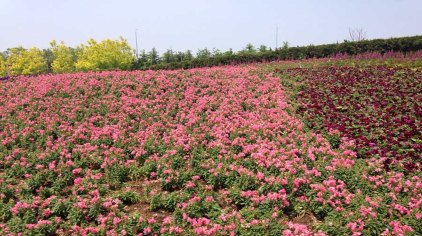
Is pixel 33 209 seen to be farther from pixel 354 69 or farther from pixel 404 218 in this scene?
pixel 354 69

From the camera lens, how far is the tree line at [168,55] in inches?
1019

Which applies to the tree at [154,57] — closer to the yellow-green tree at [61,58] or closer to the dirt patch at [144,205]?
the yellow-green tree at [61,58]

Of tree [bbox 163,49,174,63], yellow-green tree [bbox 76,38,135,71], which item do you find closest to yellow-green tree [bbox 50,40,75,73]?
yellow-green tree [bbox 76,38,135,71]

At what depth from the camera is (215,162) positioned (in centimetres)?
766

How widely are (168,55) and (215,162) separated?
104 ft

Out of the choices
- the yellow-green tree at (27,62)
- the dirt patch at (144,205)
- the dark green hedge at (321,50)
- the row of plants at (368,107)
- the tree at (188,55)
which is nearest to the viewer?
the dirt patch at (144,205)

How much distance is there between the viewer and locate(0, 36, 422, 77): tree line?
25.9 meters

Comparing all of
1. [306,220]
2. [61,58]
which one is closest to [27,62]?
[61,58]

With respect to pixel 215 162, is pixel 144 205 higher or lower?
lower

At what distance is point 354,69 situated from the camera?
1708 cm

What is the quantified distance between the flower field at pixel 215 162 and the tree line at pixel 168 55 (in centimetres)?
1343

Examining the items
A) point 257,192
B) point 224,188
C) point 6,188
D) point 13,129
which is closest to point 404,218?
point 257,192

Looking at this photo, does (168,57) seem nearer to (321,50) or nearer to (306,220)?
(321,50)

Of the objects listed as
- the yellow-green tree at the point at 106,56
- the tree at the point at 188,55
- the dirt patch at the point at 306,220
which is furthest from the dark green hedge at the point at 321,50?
the dirt patch at the point at 306,220
